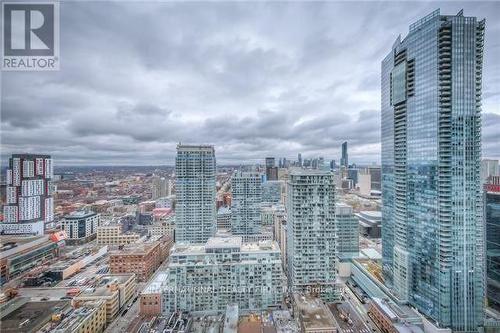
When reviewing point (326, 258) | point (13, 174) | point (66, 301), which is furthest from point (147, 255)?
point (13, 174)

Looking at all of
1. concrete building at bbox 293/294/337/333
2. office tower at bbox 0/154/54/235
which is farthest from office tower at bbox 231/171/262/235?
office tower at bbox 0/154/54/235

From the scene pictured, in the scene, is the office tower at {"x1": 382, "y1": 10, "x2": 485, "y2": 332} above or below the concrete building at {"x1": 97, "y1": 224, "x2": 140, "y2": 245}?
above

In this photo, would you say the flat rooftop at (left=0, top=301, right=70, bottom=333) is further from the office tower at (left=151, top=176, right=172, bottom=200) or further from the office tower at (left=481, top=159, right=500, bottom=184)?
the office tower at (left=151, top=176, right=172, bottom=200)

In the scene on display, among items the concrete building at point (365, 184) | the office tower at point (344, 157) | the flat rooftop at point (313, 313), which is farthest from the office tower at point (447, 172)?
the office tower at point (344, 157)

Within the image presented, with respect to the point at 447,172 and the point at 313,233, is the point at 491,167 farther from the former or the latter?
the point at 313,233

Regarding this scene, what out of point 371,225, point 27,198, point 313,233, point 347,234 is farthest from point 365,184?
point 27,198

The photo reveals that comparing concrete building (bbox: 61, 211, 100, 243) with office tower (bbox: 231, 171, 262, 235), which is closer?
office tower (bbox: 231, 171, 262, 235)

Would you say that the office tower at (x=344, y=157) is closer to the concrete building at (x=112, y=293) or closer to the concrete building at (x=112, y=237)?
the concrete building at (x=112, y=237)

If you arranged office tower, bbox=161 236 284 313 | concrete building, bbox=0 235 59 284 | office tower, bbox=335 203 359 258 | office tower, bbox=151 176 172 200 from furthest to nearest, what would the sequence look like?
1. office tower, bbox=151 176 172 200
2. office tower, bbox=335 203 359 258
3. concrete building, bbox=0 235 59 284
4. office tower, bbox=161 236 284 313
